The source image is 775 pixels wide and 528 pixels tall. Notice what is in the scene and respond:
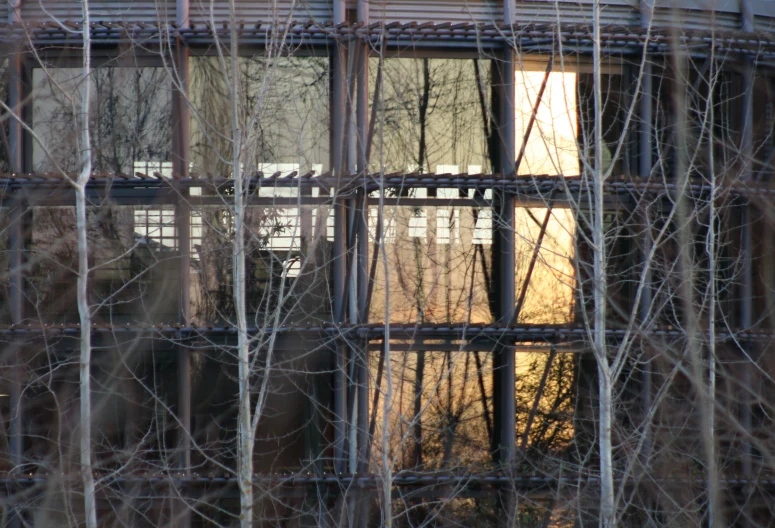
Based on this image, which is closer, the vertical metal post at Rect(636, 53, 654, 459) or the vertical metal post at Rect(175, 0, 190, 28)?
the vertical metal post at Rect(175, 0, 190, 28)

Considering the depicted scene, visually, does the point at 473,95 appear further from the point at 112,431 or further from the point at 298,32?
the point at 112,431

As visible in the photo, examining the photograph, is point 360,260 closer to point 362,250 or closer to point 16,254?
point 362,250

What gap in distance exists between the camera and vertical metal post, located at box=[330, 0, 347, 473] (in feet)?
35.4

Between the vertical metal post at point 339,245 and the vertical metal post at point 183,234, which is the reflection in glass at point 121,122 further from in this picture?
the vertical metal post at point 339,245

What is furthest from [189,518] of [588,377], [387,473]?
[588,377]

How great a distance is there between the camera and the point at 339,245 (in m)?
10.9

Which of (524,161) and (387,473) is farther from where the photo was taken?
(524,161)

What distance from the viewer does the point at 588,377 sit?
11227 mm

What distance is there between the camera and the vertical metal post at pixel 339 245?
1079 centimetres

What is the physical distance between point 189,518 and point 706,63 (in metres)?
10.0

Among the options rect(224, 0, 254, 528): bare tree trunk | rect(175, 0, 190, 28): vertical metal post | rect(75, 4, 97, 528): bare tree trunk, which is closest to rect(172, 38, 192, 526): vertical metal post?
rect(175, 0, 190, 28): vertical metal post

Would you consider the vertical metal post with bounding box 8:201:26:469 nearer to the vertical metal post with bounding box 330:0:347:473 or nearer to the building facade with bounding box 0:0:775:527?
the building facade with bounding box 0:0:775:527

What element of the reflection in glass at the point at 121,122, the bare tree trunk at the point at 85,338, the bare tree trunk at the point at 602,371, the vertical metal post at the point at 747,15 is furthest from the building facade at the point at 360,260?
the bare tree trunk at the point at 602,371

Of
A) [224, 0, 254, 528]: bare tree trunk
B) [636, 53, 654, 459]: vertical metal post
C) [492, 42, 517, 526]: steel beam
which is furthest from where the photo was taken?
[636, 53, 654, 459]: vertical metal post
